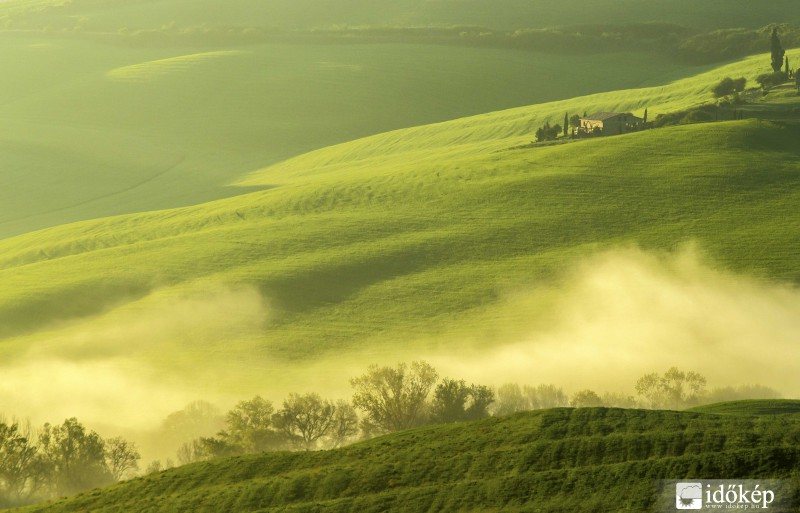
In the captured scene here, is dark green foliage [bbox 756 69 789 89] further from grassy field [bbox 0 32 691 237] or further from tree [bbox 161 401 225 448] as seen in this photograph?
tree [bbox 161 401 225 448]

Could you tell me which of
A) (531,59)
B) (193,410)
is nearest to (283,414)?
(193,410)

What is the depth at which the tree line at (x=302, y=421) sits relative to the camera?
52281mm

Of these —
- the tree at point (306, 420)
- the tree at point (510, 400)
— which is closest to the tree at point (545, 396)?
the tree at point (510, 400)

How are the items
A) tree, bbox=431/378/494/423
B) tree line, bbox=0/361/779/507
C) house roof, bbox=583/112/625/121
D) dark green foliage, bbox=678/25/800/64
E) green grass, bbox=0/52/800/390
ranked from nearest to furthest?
tree line, bbox=0/361/779/507 < tree, bbox=431/378/494/423 < green grass, bbox=0/52/800/390 < house roof, bbox=583/112/625/121 < dark green foliage, bbox=678/25/800/64

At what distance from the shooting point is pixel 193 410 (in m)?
62.7

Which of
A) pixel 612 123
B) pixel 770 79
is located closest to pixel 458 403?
pixel 612 123

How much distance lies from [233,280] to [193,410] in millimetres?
22354

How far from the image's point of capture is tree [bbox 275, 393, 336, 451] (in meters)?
55.5

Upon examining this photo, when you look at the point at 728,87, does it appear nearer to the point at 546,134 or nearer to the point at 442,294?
the point at 546,134

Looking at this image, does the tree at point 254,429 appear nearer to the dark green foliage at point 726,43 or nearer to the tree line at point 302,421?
the tree line at point 302,421

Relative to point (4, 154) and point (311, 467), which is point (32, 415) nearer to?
point (311, 467)

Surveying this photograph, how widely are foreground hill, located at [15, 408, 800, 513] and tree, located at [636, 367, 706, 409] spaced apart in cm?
1819

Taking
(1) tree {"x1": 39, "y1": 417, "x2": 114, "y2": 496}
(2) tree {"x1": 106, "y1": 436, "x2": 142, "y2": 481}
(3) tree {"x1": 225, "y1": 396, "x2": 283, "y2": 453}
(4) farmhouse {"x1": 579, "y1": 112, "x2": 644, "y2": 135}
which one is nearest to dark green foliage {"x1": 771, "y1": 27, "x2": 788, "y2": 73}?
(4) farmhouse {"x1": 579, "y1": 112, "x2": 644, "y2": 135}

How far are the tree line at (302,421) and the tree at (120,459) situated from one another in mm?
48
